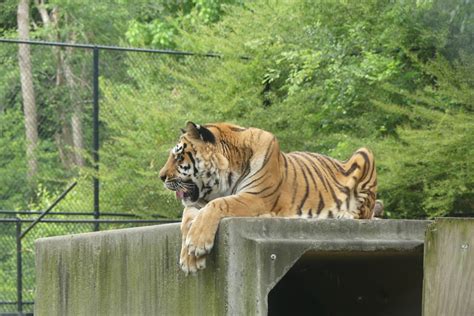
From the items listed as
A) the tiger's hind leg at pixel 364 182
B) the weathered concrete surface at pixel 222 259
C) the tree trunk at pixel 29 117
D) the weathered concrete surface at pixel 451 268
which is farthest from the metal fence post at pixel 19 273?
the weathered concrete surface at pixel 451 268

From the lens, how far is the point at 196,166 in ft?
20.5

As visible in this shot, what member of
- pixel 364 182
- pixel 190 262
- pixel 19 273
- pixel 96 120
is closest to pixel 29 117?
pixel 96 120

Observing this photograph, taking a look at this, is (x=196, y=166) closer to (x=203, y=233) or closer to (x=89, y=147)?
(x=203, y=233)

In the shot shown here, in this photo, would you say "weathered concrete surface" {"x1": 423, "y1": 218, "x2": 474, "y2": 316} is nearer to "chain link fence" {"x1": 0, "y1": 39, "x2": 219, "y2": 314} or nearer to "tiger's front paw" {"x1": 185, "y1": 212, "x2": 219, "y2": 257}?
"tiger's front paw" {"x1": 185, "y1": 212, "x2": 219, "y2": 257}

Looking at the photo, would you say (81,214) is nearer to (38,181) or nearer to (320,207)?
(38,181)

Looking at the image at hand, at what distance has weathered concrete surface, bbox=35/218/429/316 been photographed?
543cm

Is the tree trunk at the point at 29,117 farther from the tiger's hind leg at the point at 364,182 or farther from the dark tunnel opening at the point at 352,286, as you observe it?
the tiger's hind leg at the point at 364,182

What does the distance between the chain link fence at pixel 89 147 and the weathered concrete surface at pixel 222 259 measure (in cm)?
732

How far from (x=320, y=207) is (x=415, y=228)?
776 millimetres

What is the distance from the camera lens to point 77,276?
809cm

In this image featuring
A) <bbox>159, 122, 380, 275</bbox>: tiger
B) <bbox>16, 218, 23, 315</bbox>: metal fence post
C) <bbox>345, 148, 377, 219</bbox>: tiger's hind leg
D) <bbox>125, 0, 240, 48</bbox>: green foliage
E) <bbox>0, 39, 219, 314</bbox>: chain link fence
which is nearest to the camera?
<bbox>159, 122, 380, 275</bbox>: tiger

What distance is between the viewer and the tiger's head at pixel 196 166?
6238 millimetres

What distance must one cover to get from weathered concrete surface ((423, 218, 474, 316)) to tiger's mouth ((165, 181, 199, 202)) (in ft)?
6.28

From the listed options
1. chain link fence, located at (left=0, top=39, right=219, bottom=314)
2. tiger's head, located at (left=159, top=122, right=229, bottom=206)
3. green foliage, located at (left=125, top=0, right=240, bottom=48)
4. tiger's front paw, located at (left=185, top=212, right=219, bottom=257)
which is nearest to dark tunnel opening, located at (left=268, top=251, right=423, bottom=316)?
tiger's head, located at (left=159, top=122, right=229, bottom=206)
